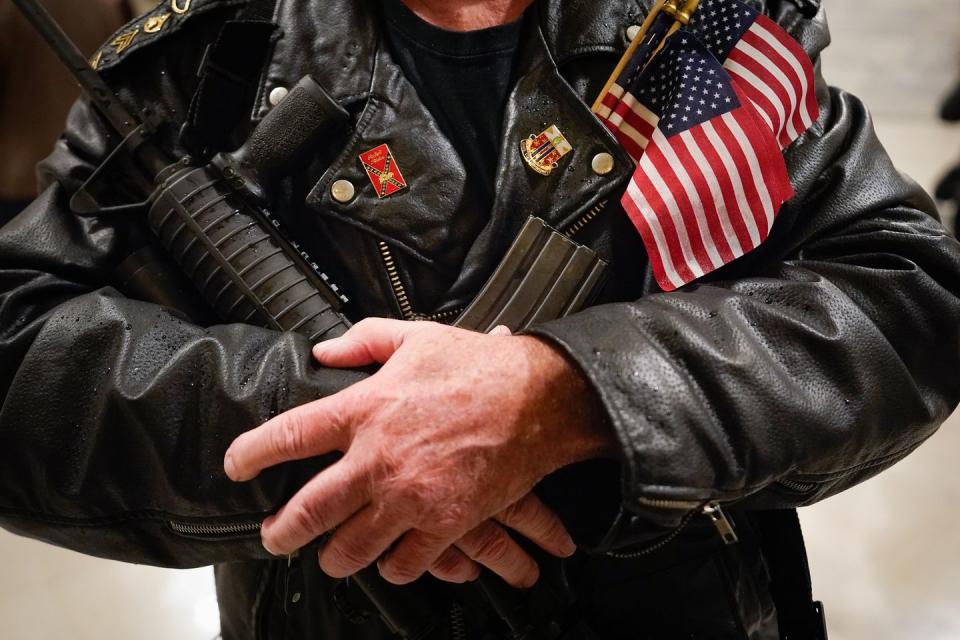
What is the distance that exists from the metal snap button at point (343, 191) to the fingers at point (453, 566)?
1.44 ft

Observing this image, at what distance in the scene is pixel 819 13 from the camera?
105 cm

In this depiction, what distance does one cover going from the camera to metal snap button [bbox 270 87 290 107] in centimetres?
99

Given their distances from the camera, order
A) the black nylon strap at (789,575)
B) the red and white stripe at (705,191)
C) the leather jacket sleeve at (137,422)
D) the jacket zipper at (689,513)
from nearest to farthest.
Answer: the jacket zipper at (689,513) → the leather jacket sleeve at (137,422) → the red and white stripe at (705,191) → the black nylon strap at (789,575)

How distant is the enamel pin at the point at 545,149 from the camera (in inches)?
38.9

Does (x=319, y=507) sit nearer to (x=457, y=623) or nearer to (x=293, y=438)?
(x=293, y=438)

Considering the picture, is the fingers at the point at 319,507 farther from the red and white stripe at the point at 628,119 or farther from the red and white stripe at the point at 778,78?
the red and white stripe at the point at 778,78

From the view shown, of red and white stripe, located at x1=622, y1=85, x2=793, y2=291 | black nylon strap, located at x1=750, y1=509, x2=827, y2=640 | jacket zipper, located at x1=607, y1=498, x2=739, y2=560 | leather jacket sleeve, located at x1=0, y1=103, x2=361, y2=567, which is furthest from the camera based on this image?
black nylon strap, located at x1=750, y1=509, x2=827, y2=640

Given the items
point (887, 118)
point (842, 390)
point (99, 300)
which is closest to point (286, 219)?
point (99, 300)

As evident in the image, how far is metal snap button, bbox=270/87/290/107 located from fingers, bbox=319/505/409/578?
53 centimetres

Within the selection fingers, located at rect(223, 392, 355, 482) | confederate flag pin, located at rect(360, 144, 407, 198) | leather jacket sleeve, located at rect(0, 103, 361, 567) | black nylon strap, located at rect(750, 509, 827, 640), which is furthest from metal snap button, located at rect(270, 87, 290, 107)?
black nylon strap, located at rect(750, 509, 827, 640)

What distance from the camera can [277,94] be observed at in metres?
0.99

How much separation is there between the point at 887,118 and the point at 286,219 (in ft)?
9.39

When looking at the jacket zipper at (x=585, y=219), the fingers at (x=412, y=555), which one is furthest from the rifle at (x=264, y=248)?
the fingers at (x=412, y=555)

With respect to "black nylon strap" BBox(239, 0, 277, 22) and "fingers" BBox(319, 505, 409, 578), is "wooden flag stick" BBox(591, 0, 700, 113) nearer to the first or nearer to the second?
"black nylon strap" BBox(239, 0, 277, 22)
